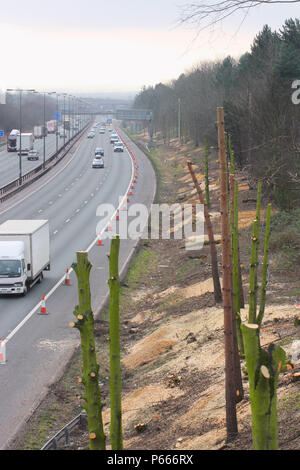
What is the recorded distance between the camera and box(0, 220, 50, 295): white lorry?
27.2 metres

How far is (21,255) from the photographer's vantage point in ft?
90.4

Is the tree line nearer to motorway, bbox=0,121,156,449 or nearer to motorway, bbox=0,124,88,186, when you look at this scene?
motorway, bbox=0,121,156,449

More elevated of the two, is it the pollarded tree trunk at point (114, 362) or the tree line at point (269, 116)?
the tree line at point (269, 116)

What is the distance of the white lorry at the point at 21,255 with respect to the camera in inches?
1073

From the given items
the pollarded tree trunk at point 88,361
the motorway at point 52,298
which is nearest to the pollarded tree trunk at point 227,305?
the pollarded tree trunk at point 88,361

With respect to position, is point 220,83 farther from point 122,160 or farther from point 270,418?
point 270,418

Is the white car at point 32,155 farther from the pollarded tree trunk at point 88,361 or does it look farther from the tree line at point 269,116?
the pollarded tree trunk at point 88,361

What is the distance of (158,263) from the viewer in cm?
3519

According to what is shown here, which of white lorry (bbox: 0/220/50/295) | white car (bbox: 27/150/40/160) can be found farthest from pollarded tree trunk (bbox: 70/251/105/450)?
white car (bbox: 27/150/40/160)

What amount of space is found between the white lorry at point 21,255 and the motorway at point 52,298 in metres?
0.54

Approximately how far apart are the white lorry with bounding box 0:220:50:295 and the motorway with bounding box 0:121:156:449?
0.54 metres

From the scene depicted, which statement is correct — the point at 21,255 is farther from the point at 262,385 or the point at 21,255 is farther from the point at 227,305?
the point at 262,385

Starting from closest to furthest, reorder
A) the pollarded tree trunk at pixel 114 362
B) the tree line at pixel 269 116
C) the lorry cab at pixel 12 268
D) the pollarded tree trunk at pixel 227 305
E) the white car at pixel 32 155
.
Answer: the pollarded tree trunk at pixel 114 362, the pollarded tree trunk at pixel 227 305, the lorry cab at pixel 12 268, the tree line at pixel 269 116, the white car at pixel 32 155
